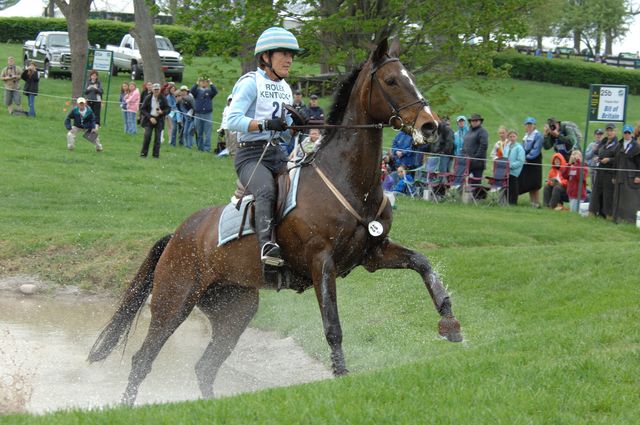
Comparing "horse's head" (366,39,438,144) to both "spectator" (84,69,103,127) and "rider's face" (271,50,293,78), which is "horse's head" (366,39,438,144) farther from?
"spectator" (84,69,103,127)

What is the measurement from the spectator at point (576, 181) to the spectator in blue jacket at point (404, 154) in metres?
3.53

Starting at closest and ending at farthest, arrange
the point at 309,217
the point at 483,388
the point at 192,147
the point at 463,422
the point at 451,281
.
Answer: the point at 463,422 < the point at 483,388 < the point at 309,217 < the point at 451,281 < the point at 192,147

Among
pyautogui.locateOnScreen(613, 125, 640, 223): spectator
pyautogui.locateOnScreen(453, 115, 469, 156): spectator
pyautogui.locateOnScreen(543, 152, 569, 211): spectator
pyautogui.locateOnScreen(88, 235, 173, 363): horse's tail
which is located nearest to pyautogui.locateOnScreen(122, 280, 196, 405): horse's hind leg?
pyautogui.locateOnScreen(88, 235, 173, 363): horse's tail

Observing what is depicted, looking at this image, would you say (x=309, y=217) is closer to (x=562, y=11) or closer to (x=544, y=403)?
(x=544, y=403)

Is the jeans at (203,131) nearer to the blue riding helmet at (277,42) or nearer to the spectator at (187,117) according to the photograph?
the spectator at (187,117)

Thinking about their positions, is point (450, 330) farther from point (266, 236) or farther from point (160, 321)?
point (160, 321)

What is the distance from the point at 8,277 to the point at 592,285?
8808mm

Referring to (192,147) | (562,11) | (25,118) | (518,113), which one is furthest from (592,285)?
(562,11)

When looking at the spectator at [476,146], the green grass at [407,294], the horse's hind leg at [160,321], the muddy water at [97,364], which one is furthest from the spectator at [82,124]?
the horse's hind leg at [160,321]

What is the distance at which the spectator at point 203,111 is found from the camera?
2836cm

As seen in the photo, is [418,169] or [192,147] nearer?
[418,169]

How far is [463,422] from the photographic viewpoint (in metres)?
6.24

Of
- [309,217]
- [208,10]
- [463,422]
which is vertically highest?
[208,10]

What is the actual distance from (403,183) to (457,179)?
1.27 m
